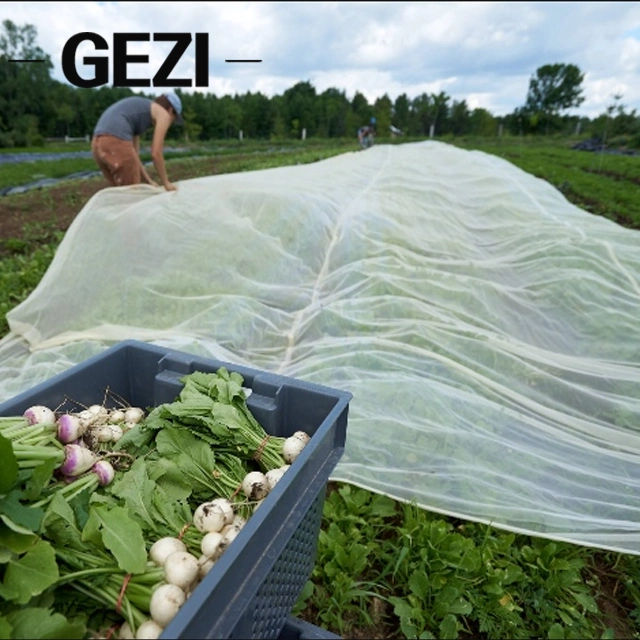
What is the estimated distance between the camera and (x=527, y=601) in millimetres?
1471

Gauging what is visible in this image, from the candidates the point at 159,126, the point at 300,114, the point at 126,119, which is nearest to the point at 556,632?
the point at 159,126

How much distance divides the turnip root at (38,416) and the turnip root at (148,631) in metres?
0.61

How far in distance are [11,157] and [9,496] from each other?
811 inches

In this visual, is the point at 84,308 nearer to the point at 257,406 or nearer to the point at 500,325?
the point at 257,406

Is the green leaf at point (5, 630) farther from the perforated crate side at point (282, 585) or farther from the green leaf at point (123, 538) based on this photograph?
the perforated crate side at point (282, 585)

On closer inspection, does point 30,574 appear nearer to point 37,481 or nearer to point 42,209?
point 37,481

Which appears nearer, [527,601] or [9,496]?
[9,496]

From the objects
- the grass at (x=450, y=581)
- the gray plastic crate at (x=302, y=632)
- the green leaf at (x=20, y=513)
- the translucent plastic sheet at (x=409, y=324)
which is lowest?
the grass at (x=450, y=581)

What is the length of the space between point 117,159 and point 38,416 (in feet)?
12.0

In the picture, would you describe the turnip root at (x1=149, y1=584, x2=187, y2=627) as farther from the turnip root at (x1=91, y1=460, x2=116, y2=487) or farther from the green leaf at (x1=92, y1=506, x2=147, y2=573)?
the turnip root at (x1=91, y1=460, x2=116, y2=487)

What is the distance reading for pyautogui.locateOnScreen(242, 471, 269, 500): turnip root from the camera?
1086 millimetres

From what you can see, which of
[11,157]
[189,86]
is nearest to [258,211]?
[189,86]

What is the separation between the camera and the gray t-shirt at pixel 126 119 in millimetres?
4098

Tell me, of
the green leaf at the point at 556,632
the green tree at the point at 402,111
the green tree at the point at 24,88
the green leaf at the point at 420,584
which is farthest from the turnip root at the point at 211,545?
the green tree at the point at 402,111
